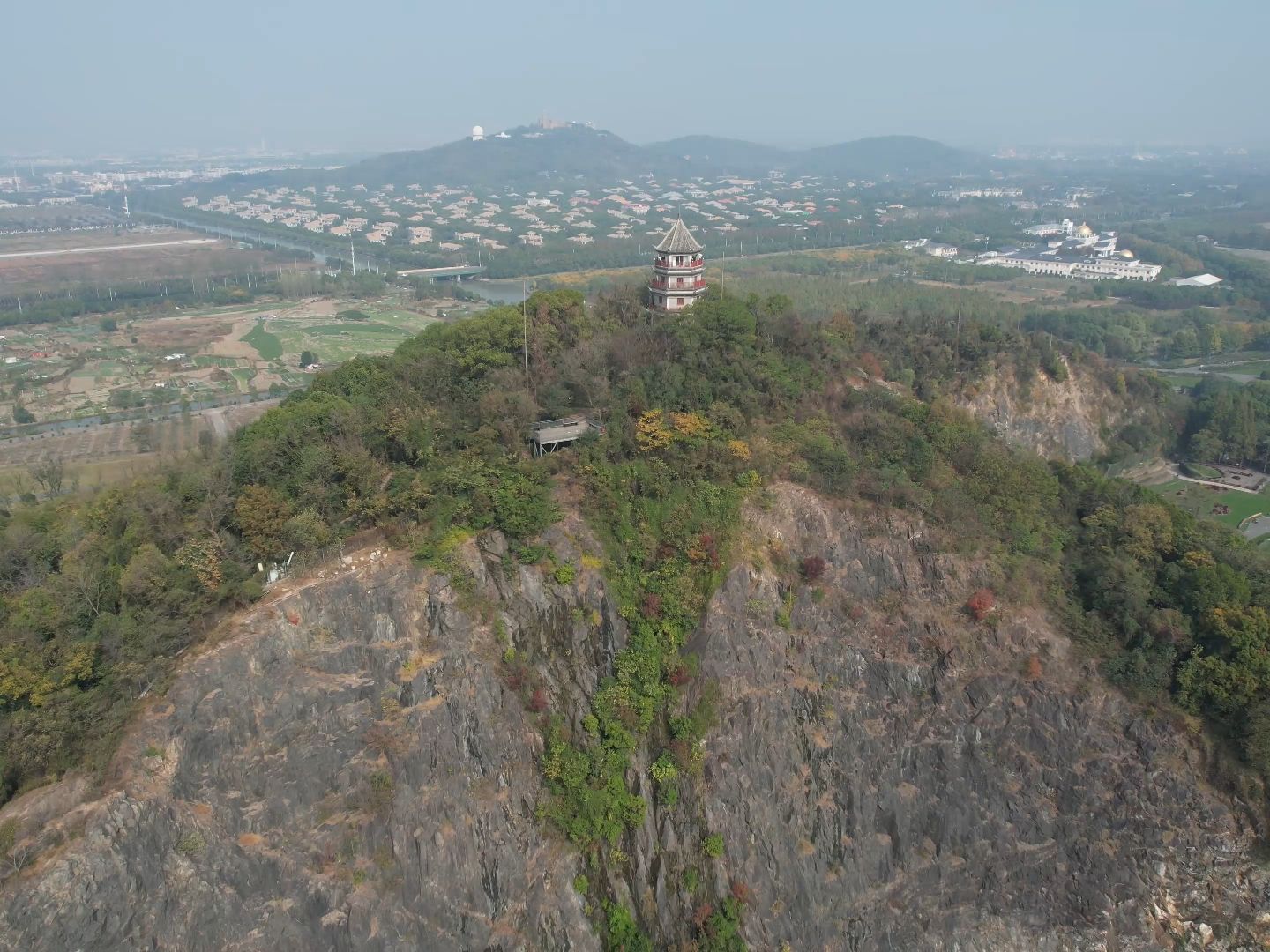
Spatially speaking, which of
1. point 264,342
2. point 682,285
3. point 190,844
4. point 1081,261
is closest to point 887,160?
point 1081,261

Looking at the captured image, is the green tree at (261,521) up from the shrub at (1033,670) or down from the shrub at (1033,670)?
up

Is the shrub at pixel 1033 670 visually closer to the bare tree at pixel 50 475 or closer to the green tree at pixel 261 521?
the green tree at pixel 261 521

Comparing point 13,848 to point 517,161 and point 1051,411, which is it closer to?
point 1051,411

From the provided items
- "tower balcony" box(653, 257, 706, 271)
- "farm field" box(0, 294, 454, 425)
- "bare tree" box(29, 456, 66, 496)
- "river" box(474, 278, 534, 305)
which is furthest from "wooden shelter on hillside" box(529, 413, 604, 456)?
"river" box(474, 278, 534, 305)

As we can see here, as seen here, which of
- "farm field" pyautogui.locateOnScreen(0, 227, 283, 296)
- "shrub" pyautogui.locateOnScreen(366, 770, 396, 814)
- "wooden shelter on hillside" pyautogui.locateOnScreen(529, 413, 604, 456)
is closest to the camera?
"shrub" pyautogui.locateOnScreen(366, 770, 396, 814)

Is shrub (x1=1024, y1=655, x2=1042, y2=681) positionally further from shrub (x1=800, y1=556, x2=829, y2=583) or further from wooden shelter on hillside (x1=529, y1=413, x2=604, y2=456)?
wooden shelter on hillside (x1=529, y1=413, x2=604, y2=456)

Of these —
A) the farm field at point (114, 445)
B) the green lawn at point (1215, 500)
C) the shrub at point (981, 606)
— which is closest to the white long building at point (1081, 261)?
the green lawn at point (1215, 500)
